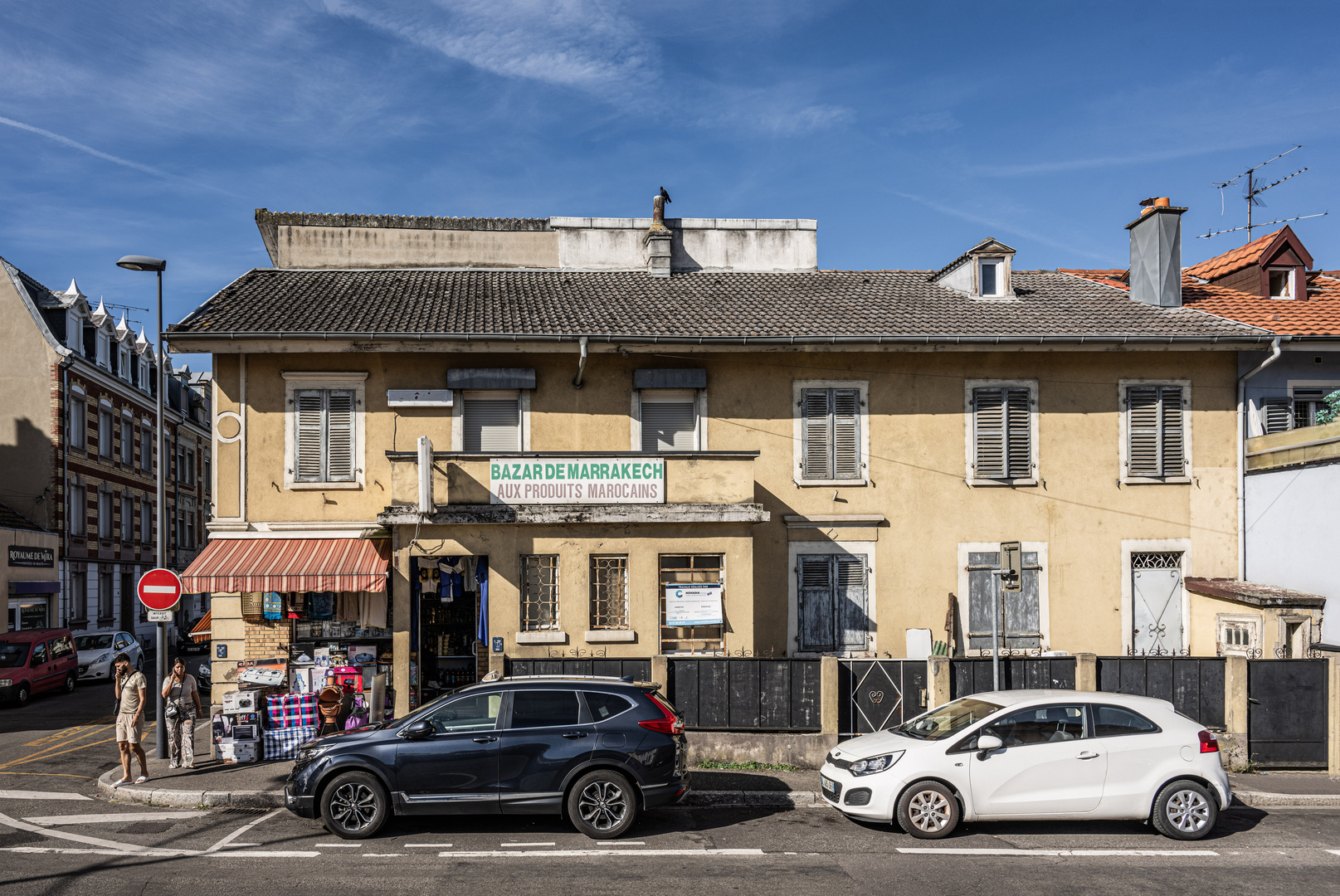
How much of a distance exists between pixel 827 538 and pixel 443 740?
843 centimetres

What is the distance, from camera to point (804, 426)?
55.3 ft

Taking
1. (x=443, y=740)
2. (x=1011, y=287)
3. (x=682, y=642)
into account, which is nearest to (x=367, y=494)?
(x=682, y=642)

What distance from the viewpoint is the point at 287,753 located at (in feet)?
45.9

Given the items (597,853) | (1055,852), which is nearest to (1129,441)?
(1055,852)

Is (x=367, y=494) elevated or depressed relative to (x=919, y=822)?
elevated

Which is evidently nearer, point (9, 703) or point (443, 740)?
point (443, 740)

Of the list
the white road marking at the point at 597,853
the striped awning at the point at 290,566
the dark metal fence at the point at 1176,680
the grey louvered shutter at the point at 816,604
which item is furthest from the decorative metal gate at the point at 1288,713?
the striped awning at the point at 290,566

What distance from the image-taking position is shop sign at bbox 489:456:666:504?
14969 mm

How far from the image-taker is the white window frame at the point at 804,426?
16.7 m

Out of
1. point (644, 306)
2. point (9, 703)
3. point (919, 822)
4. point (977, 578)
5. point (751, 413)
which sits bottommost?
point (9, 703)

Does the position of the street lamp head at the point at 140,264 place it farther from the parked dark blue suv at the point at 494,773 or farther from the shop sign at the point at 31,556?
the shop sign at the point at 31,556

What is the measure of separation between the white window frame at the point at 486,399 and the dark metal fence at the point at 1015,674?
7839mm

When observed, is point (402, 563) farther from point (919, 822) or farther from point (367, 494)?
point (919, 822)

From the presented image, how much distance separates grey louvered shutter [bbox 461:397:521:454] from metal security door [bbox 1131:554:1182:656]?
36.7ft
